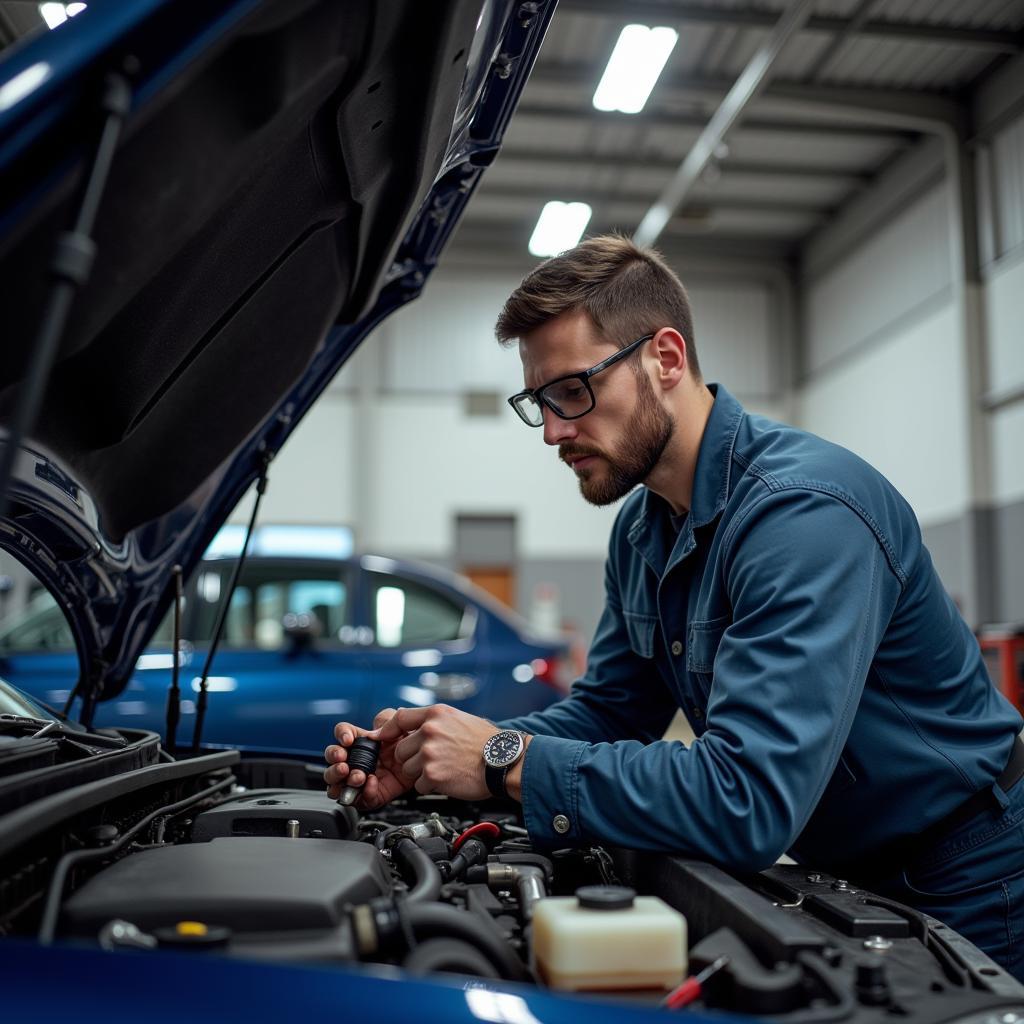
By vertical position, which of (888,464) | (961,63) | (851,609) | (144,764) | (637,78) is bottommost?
(144,764)

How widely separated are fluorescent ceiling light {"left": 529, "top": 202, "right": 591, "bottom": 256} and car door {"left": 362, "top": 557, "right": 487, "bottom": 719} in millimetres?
4139

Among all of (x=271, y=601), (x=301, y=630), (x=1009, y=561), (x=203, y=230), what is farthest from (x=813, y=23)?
(x=203, y=230)

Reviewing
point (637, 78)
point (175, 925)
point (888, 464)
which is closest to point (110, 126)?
point (175, 925)

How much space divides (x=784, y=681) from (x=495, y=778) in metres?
0.41

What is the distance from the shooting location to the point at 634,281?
5.72ft

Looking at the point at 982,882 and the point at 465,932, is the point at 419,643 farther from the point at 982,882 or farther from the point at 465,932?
the point at 465,932

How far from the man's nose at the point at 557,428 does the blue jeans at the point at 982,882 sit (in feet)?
2.71

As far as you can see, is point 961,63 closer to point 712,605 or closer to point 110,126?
point 712,605

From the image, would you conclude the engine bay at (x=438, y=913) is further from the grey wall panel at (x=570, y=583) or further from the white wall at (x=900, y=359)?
the grey wall panel at (x=570, y=583)

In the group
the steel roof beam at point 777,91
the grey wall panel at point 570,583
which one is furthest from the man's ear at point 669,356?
the grey wall panel at point 570,583

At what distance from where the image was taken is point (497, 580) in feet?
42.7

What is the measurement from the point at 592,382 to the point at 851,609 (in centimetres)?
56

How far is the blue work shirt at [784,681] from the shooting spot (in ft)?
4.16

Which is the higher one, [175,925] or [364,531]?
[364,531]
